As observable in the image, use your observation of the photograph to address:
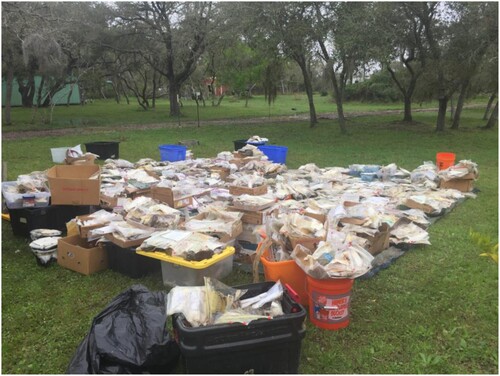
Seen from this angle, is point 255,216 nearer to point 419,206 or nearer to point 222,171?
point 419,206

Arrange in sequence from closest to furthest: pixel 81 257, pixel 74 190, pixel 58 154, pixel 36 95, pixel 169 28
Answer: pixel 81 257
pixel 74 190
pixel 58 154
pixel 169 28
pixel 36 95

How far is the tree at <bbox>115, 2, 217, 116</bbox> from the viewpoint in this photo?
53.9ft

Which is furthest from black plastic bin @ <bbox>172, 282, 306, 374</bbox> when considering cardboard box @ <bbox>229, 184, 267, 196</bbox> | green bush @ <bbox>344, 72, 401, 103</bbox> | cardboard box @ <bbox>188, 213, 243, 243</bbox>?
green bush @ <bbox>344, 72, 401, 103</bbox>

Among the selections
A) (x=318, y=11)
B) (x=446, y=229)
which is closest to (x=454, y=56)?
(x=318, y=11)

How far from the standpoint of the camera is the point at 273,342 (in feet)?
6.93

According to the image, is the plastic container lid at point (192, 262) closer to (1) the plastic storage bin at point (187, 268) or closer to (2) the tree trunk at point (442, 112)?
(1) the plastic storage bin at point (187, 268)

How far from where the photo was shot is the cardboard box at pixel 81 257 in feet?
11.2

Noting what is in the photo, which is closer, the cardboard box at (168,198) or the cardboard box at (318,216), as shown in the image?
the cardboard box at (318,216)

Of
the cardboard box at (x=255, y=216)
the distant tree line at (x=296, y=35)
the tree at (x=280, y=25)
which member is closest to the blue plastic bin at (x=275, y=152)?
the distant tree line at (x=296, y=35)

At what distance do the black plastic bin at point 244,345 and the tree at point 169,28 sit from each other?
15393 millimetres

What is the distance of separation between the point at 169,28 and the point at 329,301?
17.0m

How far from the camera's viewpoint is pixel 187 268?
9.98ft

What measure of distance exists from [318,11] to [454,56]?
152 inches

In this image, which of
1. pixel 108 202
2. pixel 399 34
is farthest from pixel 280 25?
pixel 108 202
